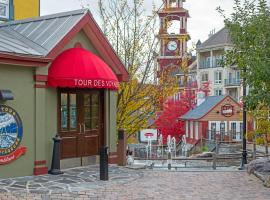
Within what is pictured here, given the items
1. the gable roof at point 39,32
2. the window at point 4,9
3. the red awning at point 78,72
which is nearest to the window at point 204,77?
the window at point 4,9

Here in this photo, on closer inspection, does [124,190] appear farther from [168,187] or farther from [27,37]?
[27,37]

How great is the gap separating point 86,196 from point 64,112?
4480 mm

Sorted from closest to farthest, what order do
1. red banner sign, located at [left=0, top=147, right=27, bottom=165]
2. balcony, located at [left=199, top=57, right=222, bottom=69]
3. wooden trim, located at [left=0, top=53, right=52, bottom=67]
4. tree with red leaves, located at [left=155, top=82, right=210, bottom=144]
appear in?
1. wooden trim, located at [left=0, top=53, right=52, bottom=67]
2. red banner sign, located at [left=0, top=147, right=27, bottom=165]
3. tree with red leaves, located at [left=155, top=82, right=210, bottom=144]
4. balcony, located at [left=199, top=57, right=222, bottom=69]

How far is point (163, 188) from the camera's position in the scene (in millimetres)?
12570

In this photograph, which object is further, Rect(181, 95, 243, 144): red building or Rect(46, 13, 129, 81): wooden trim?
Rect(181, 95, 243, 144): red building

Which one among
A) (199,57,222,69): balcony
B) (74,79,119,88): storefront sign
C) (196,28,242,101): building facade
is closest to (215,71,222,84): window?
(196,28,242,101): building facade

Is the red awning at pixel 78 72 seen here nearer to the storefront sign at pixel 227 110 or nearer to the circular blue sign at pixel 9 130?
the circular blue sign at pixel 9 130

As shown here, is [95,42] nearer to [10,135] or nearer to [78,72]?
[78,72]

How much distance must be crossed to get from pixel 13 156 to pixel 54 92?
2427 millimetres

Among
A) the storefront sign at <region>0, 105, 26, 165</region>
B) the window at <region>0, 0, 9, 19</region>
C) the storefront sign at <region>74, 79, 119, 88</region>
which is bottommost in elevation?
the storefront sign at <region>0, 105, 26, 165</region>

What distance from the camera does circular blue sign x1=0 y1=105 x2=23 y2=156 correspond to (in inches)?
521

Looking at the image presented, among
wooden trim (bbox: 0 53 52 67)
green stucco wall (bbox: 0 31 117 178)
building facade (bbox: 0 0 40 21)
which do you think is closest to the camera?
wooden trim (bbox: 0 53 52 67)

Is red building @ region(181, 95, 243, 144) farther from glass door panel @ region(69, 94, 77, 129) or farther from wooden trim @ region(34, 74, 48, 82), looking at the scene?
wooden trim @ region(34, 74, 48, 82)

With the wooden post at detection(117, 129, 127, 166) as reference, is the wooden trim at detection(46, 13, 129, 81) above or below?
above
